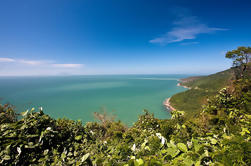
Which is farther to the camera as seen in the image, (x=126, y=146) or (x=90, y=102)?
(x=90, y=102)

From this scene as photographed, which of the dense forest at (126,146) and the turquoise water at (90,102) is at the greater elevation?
the dense forest at (126,146)

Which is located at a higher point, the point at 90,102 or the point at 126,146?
the point at 126,146

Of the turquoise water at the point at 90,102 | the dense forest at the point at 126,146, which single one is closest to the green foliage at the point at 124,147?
the dense forest at the point at 126,146

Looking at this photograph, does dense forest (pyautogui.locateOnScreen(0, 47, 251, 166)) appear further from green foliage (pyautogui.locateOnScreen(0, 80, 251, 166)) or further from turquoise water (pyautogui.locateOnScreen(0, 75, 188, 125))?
turquoise water (pyautogui.locateOnScreen(0, 75, 188, 125))

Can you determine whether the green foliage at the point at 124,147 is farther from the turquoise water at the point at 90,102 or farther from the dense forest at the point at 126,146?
the turquoise water at the point at 90,102

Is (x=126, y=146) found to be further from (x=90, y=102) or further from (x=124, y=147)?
(x=90, y=102)

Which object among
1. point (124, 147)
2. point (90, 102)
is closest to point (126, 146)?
point (124, 147)

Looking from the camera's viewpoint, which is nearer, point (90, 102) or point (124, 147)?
point (124, 147)

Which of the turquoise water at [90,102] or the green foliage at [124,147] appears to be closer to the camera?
the green foliage at [124,147]

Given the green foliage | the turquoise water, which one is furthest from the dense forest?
the turquoise water

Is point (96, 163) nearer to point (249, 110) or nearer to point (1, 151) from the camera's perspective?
point (1, 151)

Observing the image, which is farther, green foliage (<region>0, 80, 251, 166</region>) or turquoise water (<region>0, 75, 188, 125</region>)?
turquoise water (<region>0, 75, 188, 125</region>)
